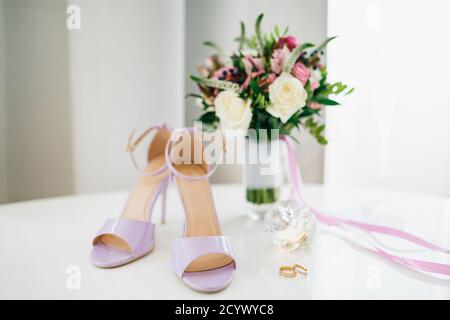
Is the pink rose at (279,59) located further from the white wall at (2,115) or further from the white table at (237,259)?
the white wall at (2,115)

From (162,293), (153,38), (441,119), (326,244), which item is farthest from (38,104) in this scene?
(441,119)

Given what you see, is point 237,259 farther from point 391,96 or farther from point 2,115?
point 2,115

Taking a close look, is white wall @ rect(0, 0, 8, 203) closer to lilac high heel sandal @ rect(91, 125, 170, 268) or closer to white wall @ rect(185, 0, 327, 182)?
lilac high heel sandal @ rect(91, 125, 170, 268)

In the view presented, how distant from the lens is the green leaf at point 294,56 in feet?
2.66

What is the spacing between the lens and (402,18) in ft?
3.41

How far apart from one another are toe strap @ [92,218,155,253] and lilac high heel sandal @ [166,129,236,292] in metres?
0.09

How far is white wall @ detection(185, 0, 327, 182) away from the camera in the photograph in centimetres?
131

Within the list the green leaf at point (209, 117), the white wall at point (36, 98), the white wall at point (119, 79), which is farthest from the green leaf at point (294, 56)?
the white wall at point (36, 98)

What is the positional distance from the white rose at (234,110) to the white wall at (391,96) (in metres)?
0.47

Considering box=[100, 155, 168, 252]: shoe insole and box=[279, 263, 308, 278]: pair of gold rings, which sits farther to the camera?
box=[100, 155, 168, 252]: shoe insole

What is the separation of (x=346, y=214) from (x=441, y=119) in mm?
371

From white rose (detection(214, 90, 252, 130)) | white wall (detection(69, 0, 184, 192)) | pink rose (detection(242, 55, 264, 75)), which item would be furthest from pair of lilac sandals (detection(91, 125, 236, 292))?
white wall (detection(69, 0, 184, 192))

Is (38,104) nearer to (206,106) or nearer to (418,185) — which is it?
(206,106)
